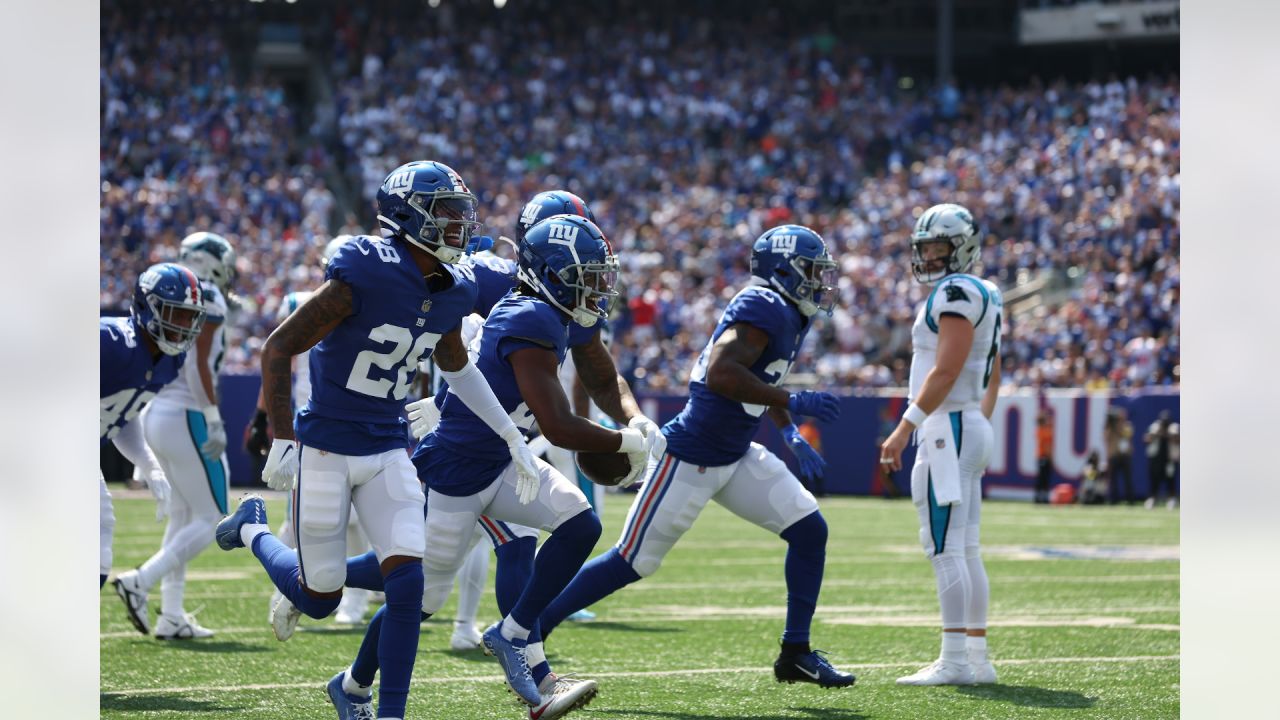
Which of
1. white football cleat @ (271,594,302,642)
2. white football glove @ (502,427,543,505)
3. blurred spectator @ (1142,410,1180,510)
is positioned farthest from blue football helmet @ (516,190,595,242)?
blurred spectator @ (1142,410,1180,510)

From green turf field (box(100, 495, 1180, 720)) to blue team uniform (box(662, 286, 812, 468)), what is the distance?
0.90 m

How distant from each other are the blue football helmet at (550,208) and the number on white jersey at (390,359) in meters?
1.38

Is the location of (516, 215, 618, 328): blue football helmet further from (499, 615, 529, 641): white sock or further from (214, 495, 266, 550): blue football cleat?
(214, 495, 266, 550): blue football cleat

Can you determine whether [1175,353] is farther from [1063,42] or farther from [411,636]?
[411,636]

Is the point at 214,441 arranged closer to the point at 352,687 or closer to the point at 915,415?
the point at 352,687

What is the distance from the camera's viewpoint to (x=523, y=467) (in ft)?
16.0

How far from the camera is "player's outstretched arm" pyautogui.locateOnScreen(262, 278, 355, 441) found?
4.43 metres

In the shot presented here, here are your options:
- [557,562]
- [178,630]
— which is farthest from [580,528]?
[178,630]

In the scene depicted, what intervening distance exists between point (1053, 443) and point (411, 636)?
577 inches

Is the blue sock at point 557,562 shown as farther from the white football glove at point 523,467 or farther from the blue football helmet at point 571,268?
the blue football helmet at point 571,268

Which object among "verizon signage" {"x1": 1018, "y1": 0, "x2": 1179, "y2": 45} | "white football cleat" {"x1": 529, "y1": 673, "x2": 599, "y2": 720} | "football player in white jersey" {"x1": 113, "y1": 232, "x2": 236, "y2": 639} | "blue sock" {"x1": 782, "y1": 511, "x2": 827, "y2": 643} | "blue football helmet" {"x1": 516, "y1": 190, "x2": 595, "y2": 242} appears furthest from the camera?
"verizon signage" {"x1": 1018, "y1": 0, "x2": 1179, "y2": 45}

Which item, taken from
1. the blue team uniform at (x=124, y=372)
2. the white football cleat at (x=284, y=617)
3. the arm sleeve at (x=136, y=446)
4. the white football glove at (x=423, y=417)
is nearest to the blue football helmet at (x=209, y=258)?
the arm sleeve at (x=136, y=446)
